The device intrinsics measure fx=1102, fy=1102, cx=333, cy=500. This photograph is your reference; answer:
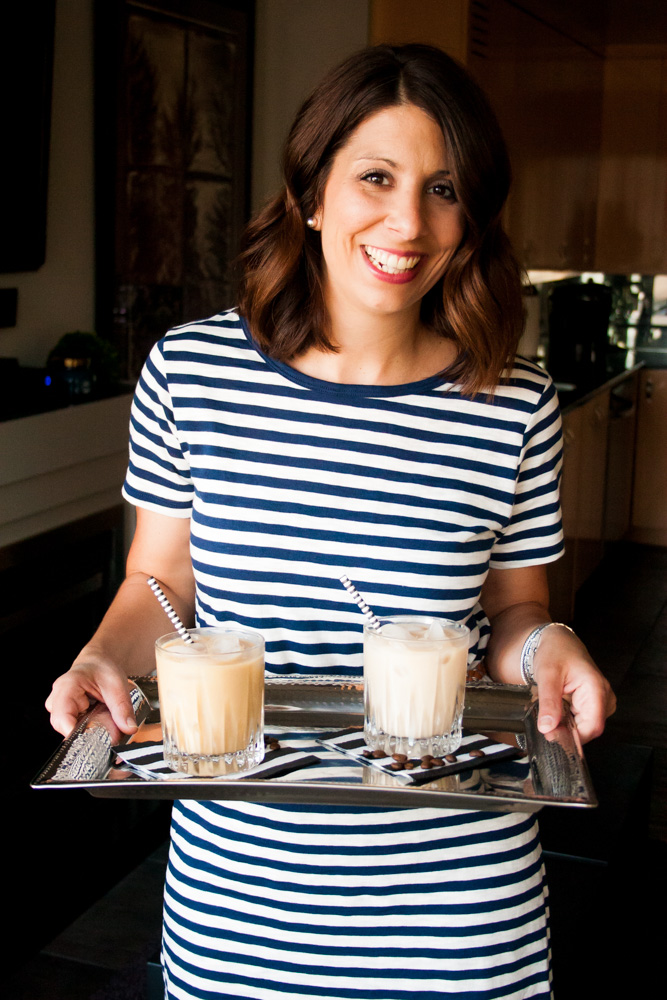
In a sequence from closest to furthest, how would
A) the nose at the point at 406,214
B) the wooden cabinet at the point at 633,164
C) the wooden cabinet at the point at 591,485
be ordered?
the nose at the point at 406,214 < the wooden cabinet at the point at 591,485 < the wooden cabinet at the point at 633,164

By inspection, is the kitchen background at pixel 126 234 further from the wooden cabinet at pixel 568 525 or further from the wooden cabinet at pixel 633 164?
the wooden cabinet at pixel 633 164

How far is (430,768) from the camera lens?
43.1 inches

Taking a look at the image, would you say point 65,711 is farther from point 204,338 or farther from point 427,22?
point 427,22

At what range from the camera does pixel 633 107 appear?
6527 millimetres

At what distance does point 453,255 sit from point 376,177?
0.52 feet

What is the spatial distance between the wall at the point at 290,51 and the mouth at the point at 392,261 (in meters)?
3.05

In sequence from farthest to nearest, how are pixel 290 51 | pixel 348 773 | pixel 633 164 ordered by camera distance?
1. pixel 633 164
2. pixel 290 51
3. pixel 348 773

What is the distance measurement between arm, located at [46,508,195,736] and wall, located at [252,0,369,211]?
299cm

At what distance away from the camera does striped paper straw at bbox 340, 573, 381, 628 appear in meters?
1.21

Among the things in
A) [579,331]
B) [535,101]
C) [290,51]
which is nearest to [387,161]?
[290,51]

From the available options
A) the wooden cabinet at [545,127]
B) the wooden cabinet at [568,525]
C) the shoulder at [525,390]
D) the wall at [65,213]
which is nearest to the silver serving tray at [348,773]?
the shoulder at [525,390]

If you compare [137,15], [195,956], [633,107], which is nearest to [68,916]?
[195,956]

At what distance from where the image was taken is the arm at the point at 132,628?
113 centimetres

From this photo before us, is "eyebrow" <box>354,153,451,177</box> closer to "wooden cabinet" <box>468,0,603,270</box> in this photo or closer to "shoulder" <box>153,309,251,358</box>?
"shoulder" <box>153,309,251,358</box>
